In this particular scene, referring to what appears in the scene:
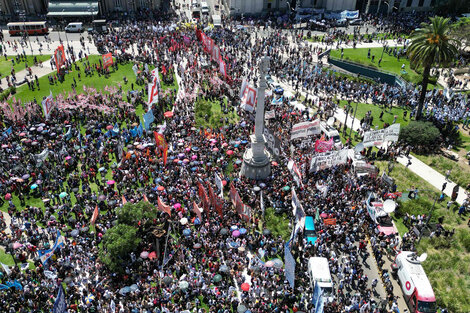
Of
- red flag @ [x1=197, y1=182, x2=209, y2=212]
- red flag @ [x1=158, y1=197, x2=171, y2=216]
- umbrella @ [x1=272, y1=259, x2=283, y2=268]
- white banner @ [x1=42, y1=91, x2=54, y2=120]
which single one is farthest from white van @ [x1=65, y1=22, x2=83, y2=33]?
umbrella @ [x1=272, y1=259, x2=283, y2=268]

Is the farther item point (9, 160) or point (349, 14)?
point (349, 14)

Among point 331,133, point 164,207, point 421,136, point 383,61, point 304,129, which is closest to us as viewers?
point 164,207

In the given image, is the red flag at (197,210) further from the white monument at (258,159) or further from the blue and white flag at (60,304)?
the blue and white flag at (60,304)

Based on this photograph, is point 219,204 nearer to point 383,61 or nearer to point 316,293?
point 316,293

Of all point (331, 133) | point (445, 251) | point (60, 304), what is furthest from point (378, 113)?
point (60, 304)

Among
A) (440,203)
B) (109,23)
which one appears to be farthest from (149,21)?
(440,203)

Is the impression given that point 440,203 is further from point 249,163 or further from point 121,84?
point 121,84

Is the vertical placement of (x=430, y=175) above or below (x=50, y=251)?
below
